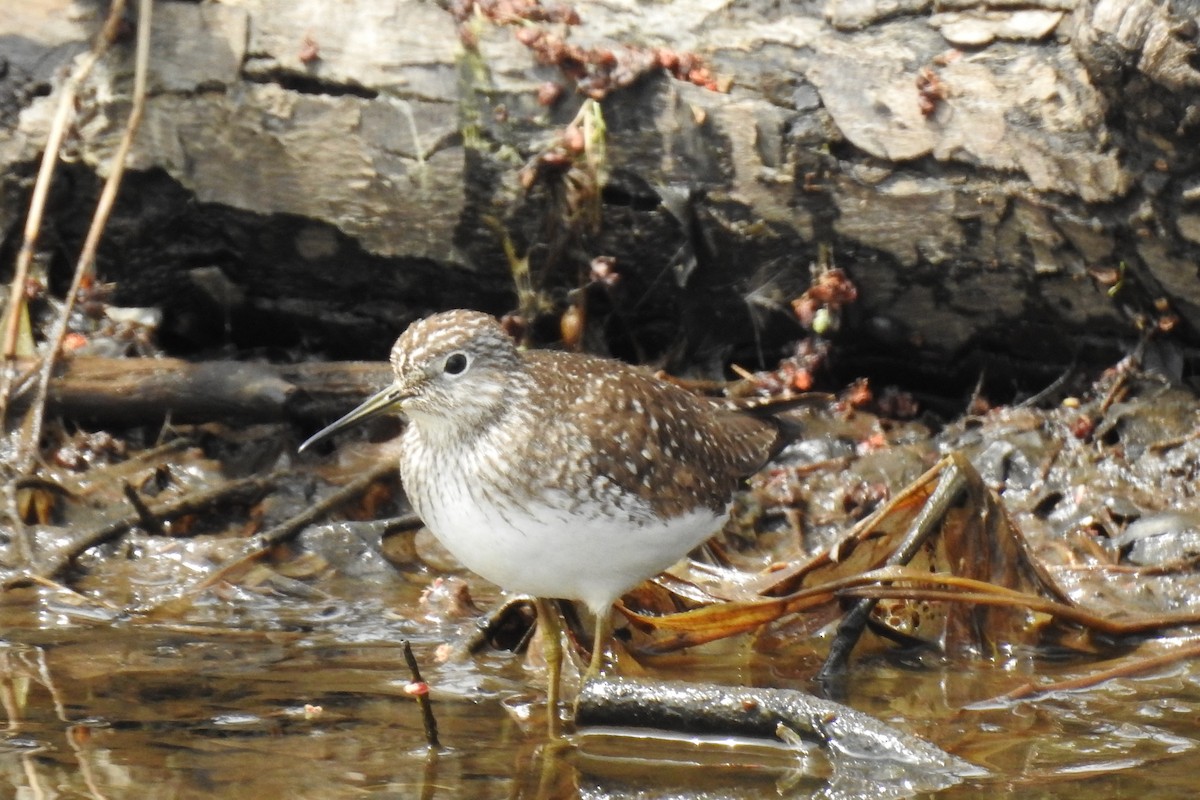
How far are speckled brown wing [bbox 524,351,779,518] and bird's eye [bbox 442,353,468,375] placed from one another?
0.26 metres

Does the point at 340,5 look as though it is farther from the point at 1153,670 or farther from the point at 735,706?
the point at 1153,670

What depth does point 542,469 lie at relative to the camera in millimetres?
4883

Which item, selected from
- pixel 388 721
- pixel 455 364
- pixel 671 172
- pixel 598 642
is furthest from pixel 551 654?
A: pixel 671 172

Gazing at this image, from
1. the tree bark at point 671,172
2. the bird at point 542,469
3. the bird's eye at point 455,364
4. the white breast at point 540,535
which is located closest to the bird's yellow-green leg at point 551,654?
the bird at point 542,469

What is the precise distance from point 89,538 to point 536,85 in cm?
250

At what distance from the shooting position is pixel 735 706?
15.4ft

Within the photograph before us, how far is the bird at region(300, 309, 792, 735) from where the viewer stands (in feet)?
15.9

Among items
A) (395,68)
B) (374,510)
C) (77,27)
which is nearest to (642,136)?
(395,68)

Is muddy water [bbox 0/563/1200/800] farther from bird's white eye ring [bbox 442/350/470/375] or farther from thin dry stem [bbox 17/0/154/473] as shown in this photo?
bird's white eye ring [bbox 442/350/470/375]

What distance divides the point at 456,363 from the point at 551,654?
100 cm

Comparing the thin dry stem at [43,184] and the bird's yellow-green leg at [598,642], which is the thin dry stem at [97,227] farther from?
the bird's yellow-green leg at [598,642]

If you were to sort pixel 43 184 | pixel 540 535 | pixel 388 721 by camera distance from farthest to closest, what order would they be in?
1. pixel 43 184
2. pixel 388 721
3. pixel 540 535

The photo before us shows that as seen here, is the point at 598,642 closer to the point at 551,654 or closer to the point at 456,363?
the point at 551,654

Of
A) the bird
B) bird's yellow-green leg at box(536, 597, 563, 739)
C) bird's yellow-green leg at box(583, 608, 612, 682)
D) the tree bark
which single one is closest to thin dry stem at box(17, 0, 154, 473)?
the tree bark
